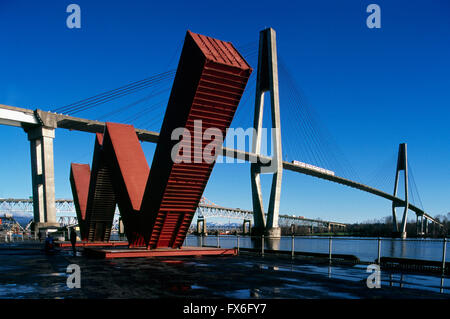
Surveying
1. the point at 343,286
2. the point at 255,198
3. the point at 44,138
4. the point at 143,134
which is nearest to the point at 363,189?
the point at 255,198

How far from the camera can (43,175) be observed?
53.7 meters

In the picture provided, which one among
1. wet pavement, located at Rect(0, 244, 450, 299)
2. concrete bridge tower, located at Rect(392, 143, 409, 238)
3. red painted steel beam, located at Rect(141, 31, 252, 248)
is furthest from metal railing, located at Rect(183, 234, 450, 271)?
concrete bridge tower, located at Rect(392, 143, 409, 238)

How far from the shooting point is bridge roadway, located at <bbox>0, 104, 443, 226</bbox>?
5240 centimetres

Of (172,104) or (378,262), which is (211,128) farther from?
(378,262)

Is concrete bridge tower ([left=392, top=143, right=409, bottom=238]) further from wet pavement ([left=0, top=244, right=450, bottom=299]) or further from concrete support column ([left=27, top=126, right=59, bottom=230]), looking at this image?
wet pavement ([left=0, top=244, right=450, bottom=299])

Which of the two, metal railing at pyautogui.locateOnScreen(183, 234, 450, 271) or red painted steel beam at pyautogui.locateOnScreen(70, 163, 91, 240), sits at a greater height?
red painted steel beam at pyautogui.locateOnScreen(70, 163, 91, 240)

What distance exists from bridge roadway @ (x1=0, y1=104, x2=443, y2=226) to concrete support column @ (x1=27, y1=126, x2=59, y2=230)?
5.23 ft

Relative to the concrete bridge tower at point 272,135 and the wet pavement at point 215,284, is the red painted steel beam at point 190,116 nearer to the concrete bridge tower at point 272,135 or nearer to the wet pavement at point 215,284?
the wet pavement at point 215,284

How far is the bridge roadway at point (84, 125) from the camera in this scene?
5240 cm

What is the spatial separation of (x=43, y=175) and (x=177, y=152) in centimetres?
4238

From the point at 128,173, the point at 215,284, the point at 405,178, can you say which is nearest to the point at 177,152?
the point at 128,173

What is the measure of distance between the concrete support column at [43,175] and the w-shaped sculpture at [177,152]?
31084 mm

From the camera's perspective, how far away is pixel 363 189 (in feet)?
314

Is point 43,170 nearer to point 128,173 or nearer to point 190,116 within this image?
point 128,173
